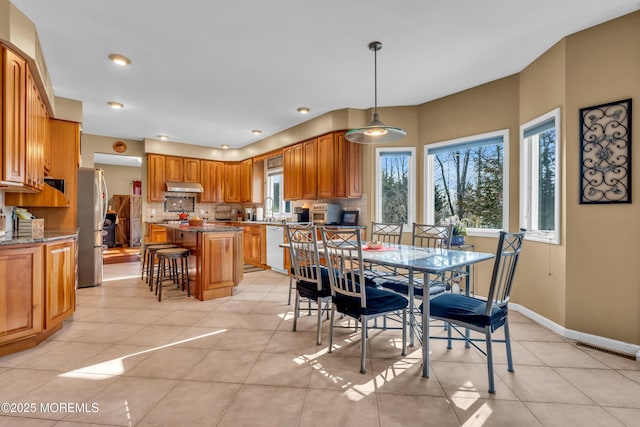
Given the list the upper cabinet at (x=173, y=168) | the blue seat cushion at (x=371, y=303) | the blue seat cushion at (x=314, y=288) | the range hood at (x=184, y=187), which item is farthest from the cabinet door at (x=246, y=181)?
the blue seat cushion at (x=371, y=303)

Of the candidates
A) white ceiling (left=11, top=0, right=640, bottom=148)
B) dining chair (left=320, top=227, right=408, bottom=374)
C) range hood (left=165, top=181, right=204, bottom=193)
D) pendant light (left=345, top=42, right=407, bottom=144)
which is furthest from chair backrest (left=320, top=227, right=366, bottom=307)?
range hood (left=165, top=181, right=204, bottom=193)

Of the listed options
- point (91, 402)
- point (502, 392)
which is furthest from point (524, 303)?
point (91, 402)

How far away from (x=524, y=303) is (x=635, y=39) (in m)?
2.55

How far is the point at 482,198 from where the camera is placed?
3938mm

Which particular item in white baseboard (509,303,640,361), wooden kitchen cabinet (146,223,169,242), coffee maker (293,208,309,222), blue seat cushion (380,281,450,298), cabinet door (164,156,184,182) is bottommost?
white baseboard (509,303,640,361)

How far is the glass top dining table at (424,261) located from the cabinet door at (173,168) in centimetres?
549

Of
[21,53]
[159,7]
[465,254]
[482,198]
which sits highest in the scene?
[159,7]

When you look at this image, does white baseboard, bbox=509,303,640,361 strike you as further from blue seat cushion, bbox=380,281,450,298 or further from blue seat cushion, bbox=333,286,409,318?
blue seat cushion, bbox=333,286,409,318

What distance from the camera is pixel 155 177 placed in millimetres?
6613

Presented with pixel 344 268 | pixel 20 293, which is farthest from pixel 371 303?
pixel 20 293

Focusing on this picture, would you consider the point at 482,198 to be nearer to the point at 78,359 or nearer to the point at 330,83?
the point at 330,83

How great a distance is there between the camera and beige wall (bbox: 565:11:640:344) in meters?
2.45

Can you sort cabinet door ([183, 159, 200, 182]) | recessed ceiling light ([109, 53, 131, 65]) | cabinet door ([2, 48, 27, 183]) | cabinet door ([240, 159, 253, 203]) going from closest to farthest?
cabinet door ([2, 48, 27, 183]), recessed ceiling light ([109, 53, 131, 65]), cabinet door ([183, 159, 200, 182]), cabinet door ([240, 159, 253, 203])

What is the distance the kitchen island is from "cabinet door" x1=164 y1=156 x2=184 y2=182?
3.17 m
